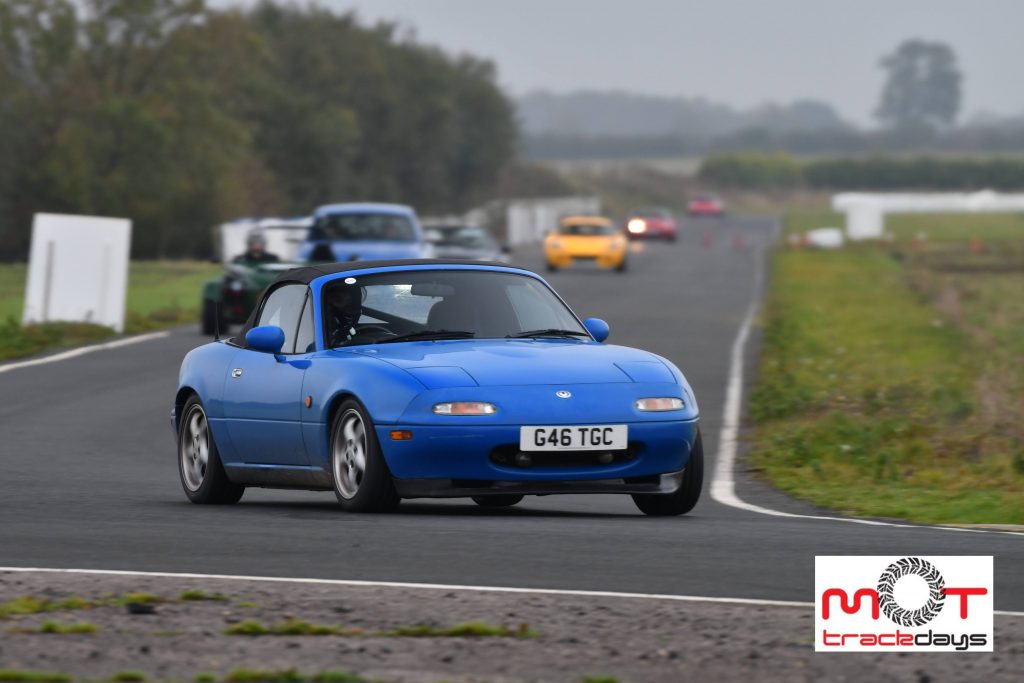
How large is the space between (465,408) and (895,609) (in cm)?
384

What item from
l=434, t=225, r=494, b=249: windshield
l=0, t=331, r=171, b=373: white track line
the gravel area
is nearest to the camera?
the gravel area

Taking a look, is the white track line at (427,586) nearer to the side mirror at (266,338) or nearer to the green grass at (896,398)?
the side mirror at (266,338)

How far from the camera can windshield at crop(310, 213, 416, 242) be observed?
33406 mm

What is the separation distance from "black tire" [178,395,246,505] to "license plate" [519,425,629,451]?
7.92ft

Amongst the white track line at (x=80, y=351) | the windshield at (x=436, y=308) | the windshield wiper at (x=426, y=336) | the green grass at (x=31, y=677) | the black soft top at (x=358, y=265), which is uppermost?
the black soft top at (x=358, y=265)

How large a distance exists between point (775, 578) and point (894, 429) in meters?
9.09

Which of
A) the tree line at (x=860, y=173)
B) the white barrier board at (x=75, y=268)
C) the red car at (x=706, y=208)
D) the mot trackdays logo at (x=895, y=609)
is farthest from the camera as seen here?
the tree line at (x=860, y=173)

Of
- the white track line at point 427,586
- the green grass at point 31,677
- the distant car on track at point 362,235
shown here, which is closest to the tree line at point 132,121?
the distant car on track at point 362,235

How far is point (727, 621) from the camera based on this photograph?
7.25 metres

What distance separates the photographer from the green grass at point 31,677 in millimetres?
6152

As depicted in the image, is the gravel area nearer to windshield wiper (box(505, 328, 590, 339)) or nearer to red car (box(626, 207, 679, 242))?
windshield wiper (box(505, 328, 590, 339))

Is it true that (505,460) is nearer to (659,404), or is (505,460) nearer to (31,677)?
(659,404)

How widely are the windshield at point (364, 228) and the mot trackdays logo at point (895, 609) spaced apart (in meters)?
26.3

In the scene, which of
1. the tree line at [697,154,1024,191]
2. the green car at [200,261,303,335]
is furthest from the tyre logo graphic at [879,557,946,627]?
the tree line at [697,154,1024,191]
